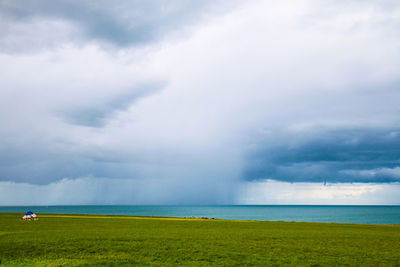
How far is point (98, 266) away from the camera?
2231cm

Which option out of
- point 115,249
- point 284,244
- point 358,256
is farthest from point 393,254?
point 115,249

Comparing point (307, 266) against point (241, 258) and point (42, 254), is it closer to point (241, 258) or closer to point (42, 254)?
point (241, 258)

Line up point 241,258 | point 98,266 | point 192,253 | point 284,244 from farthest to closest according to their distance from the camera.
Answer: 1. point 284,244
2. point 192,253
3. point 241,258
4. point 98,266

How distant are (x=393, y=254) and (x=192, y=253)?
1872 cm

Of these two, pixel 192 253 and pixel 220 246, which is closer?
pixel 192 253

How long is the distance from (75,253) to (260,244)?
19035 millimetres

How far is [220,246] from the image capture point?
32.7 m

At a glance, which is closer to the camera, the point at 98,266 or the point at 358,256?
the point at 98,266

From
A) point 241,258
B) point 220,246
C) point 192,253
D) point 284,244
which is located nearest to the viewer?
point 241,258

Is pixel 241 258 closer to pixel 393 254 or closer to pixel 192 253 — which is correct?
pixel 192 253

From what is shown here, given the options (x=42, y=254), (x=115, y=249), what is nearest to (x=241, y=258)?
(x=115, y=249)

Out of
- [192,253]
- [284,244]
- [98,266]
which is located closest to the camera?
[98,266]

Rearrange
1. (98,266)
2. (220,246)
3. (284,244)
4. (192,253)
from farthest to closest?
(284,244), (220,246), (192,253), (98,266)

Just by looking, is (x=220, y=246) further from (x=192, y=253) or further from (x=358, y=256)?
(x=358, y=256)
